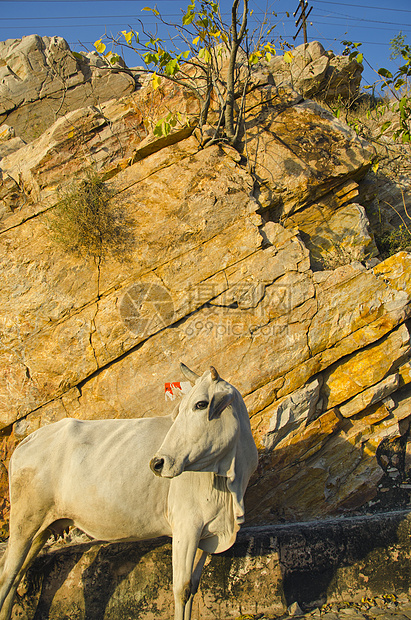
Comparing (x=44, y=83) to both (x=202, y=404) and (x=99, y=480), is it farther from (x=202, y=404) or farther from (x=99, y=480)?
(x=202, y=404)

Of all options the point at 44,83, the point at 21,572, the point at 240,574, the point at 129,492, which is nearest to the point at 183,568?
the point at 129,492

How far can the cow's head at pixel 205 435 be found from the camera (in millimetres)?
2541

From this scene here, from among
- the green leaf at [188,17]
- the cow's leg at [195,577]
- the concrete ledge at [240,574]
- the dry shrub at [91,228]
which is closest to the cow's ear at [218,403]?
the cow's leg at [195,577]

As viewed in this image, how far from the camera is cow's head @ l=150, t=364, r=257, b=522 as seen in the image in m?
2.54

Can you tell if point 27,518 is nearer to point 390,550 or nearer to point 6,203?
point 390,550

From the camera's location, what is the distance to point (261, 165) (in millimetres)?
5445

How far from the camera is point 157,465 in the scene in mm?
2510

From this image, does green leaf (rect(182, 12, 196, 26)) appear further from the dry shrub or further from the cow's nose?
the cow's nose

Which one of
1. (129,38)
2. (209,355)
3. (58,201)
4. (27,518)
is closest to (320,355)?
(209,355)

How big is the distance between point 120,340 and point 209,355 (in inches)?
39.1

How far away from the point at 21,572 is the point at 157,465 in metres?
1.71

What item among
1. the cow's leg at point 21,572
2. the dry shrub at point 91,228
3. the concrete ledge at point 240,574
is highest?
the dry shrub at point 91,228

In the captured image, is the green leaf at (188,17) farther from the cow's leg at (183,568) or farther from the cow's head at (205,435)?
the cow's leg at (183,568)

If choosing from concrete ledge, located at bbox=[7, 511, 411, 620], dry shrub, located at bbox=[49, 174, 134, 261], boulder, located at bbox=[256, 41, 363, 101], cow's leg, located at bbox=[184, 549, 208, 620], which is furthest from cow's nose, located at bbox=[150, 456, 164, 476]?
boulder, located at bbox=[256, 41, 363, 101]
